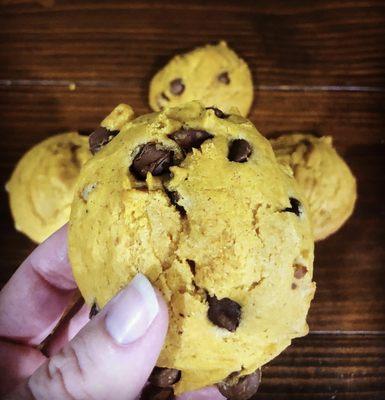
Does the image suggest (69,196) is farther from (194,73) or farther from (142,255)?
(142,255)

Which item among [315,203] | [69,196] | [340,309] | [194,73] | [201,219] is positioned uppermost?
[201,219]

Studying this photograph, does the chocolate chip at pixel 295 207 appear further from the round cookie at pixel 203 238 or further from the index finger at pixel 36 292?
the index finger at pixel 36 292

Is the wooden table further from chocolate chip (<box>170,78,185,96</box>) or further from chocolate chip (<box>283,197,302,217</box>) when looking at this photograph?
chocolate chip (<box>283,197,302,217</box>)

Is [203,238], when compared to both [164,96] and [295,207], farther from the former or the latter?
[164,96]

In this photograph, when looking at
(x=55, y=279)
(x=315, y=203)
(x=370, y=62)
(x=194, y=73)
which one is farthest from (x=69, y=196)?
(x=370, y=62)

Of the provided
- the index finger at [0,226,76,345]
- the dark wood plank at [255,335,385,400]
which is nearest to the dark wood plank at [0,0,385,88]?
the index finger at [0,226,76,345]

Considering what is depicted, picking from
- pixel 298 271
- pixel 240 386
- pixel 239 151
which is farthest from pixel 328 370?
pixel 239 151
